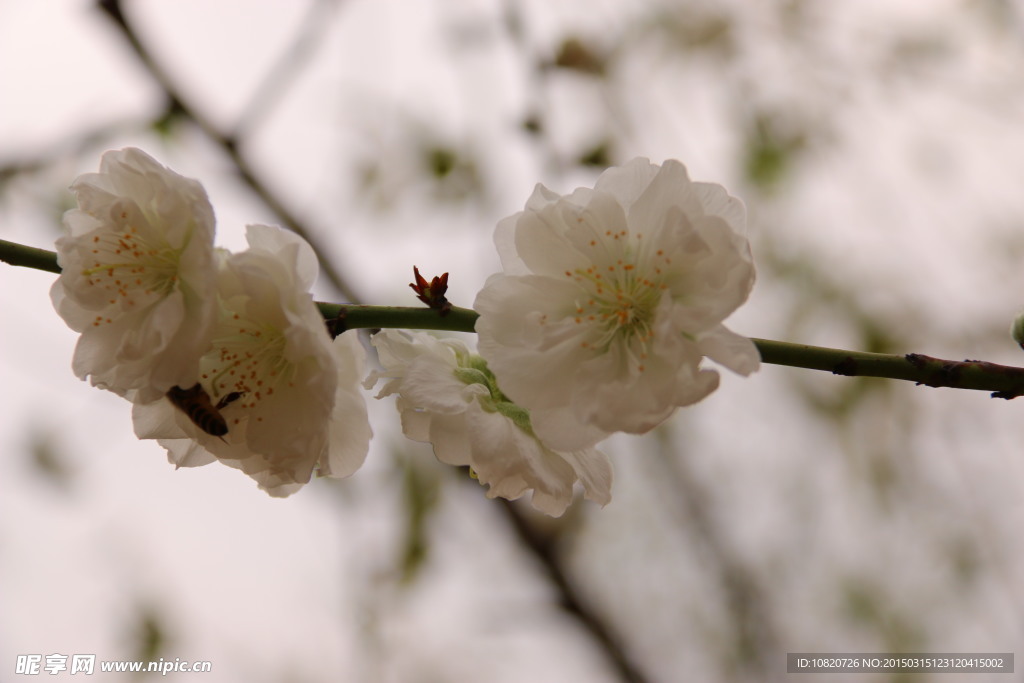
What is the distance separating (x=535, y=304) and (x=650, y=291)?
10cm

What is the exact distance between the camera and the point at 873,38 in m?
1.93

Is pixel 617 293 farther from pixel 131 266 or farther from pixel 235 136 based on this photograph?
pixel 235 136

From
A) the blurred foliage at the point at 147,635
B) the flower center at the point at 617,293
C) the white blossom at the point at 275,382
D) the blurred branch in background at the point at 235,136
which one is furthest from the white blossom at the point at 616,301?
the blurred foliage at the point at 147,635

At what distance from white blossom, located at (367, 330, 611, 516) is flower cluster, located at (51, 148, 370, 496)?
4 cm

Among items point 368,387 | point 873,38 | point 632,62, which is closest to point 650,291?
point 368,387

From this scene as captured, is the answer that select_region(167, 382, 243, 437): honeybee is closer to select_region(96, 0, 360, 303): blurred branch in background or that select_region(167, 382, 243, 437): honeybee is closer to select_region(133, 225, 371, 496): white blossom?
select_region(133, 225, 371, 496): white blossom

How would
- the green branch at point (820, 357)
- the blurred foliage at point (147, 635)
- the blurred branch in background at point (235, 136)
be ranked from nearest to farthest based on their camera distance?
the green branch at point (820, 357), the blurred branch in background at point (235, 136), the blurred foliage at point (147, 635)

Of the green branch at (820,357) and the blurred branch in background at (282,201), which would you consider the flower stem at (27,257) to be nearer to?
the green branch at (820,357)

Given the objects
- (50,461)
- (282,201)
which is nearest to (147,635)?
(50,461)

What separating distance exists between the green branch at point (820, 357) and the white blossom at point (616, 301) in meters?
0.03

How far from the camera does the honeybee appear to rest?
502 millimetres

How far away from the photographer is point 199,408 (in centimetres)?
50

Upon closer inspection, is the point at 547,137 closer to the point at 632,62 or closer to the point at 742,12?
the point at 632,62

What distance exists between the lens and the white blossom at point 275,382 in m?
0.49
